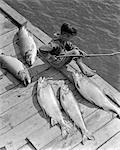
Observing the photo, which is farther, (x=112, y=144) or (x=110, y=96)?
(x=110, y=96)

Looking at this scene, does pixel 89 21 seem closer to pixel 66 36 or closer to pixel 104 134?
pixel 66 36

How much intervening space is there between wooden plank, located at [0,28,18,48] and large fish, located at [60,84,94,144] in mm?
1890

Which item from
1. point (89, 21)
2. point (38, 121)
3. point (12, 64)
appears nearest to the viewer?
point (38, 121)

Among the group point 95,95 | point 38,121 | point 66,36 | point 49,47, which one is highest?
point 66,36

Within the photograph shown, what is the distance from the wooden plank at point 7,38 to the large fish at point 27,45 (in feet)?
0.63

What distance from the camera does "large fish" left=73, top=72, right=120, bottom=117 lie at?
559cm

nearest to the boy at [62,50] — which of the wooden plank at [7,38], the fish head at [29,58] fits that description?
the fish head at [29,58]

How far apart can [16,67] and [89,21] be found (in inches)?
142

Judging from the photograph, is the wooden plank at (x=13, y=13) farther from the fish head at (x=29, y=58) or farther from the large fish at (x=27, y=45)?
the fish head at (x=29, y=58)

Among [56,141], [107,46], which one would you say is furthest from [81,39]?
[56,141]

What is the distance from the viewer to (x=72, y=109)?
5461 millimetres

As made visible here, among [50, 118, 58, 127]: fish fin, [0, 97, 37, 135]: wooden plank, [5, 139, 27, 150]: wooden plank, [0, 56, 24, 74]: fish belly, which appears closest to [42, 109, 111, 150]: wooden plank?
[50, 118, 58, 127]: fish fin

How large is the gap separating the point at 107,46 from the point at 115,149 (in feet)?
12.6

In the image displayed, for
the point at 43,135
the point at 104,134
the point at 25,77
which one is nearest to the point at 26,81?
the point at 25,77
